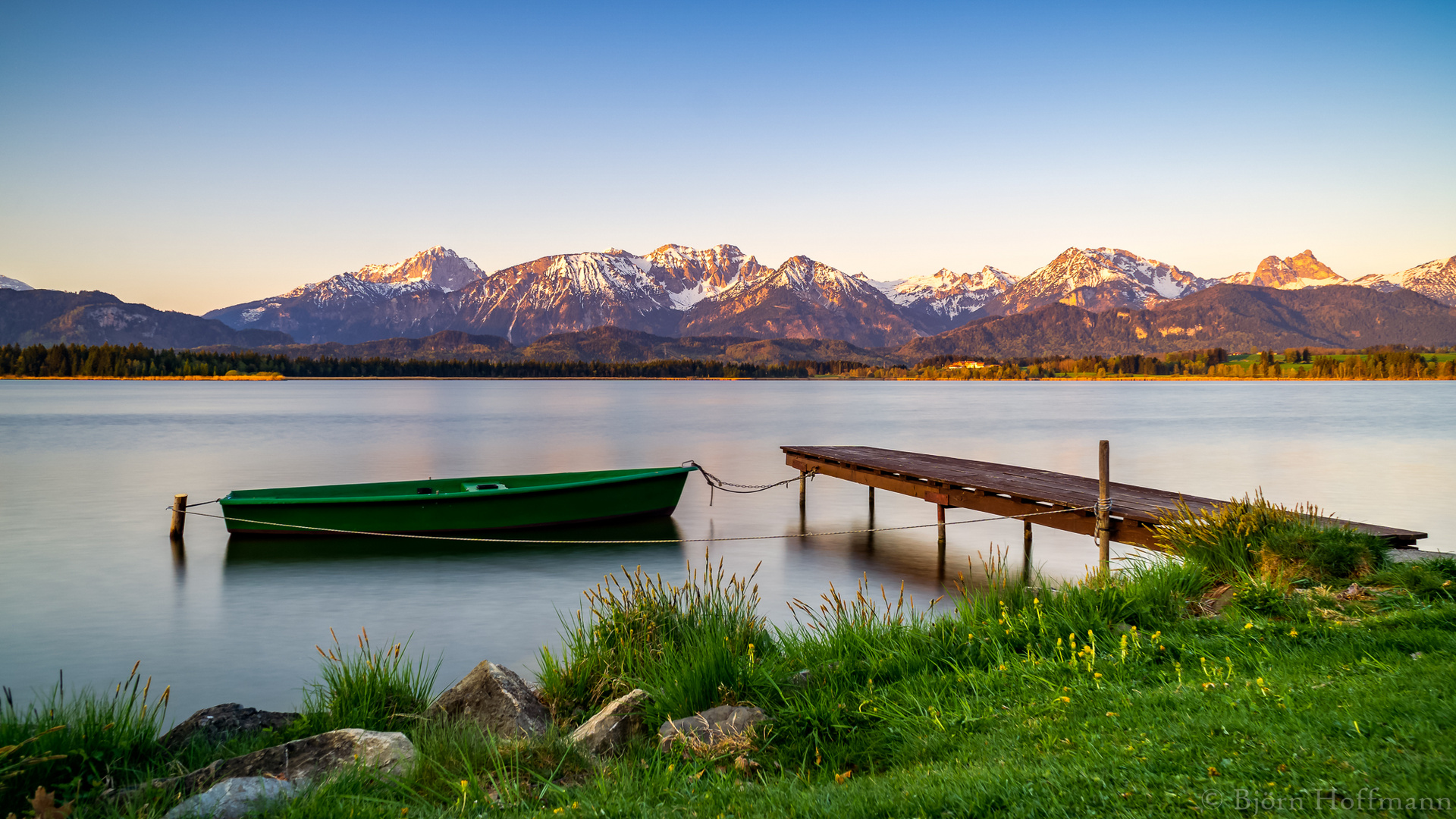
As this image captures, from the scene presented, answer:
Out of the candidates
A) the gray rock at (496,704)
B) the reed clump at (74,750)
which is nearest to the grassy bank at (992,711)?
the reed clump at (74,750)

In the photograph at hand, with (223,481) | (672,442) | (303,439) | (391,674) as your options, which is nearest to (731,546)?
(391,674)

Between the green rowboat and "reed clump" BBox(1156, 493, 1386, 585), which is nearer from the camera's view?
"reed clump" BBox(1156, 493, 1386, 585)

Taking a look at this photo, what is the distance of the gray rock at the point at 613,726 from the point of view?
576 centimetres

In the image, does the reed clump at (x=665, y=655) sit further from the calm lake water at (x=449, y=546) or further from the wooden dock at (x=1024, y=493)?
the wooden dock at (x=1024, y=493)

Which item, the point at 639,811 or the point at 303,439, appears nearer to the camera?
the point at 639,811

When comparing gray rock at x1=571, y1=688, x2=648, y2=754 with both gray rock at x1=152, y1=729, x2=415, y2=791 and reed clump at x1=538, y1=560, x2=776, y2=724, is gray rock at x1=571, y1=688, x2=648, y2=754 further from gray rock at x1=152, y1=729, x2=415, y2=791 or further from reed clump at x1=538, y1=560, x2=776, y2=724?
gray rock at x1=152, y1=729, x2=415, y2=791

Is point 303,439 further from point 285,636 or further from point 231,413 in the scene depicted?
point 285,636

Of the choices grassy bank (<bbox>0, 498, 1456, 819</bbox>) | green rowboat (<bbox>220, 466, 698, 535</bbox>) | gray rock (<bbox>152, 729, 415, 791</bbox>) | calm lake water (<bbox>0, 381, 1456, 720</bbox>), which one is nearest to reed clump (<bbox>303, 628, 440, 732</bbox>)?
grassy bank (<bbox>0, 498, 1456, 819</bbox>)

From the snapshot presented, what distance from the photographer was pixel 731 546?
60.3ft

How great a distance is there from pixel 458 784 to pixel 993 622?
4.45 metres

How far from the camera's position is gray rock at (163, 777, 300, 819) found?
452 centimetres

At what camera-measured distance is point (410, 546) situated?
17969 mm

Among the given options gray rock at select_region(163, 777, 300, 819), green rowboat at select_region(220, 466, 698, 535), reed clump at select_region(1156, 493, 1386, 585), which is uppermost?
reed clump at select_region(1156, 493, 1386, 585)

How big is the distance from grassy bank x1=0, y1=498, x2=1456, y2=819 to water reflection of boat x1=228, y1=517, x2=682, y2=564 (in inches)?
380
